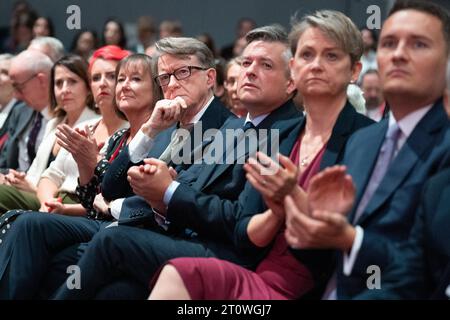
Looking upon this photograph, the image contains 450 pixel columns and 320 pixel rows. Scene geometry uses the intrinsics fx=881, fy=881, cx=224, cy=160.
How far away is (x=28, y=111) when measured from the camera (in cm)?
611

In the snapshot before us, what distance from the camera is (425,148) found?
2.86 metres

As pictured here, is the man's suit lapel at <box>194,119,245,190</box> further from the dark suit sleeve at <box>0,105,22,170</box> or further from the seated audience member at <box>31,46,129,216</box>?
the dark suit sleeve at <box>0,105,22,170</box>

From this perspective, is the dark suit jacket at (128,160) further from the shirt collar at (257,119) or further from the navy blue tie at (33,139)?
the navy blue tie at (33,139)

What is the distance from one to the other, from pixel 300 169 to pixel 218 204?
0.42 meters

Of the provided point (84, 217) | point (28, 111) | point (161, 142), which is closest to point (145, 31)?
point (28, 111)

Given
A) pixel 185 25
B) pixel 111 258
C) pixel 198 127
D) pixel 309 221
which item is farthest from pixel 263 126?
pixel 185 25

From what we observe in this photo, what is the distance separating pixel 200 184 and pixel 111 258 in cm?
51

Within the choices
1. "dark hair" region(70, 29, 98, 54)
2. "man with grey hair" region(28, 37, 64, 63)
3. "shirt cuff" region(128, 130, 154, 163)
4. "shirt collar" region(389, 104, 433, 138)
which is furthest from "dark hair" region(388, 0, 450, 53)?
"dark hair" region(70, 29, 98, 54)

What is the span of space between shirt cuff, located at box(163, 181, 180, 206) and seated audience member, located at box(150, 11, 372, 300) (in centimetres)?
46

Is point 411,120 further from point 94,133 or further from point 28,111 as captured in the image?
point 28,111

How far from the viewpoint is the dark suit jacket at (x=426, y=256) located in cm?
271

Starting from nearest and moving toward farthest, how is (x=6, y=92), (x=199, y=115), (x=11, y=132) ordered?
(x=199, y=115)
(x=11, y=132)
(x=6, y=92)

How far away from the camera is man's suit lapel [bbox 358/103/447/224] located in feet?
9.33

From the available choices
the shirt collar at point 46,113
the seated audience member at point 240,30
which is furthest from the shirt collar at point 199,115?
the seated audience member at point 240,30
